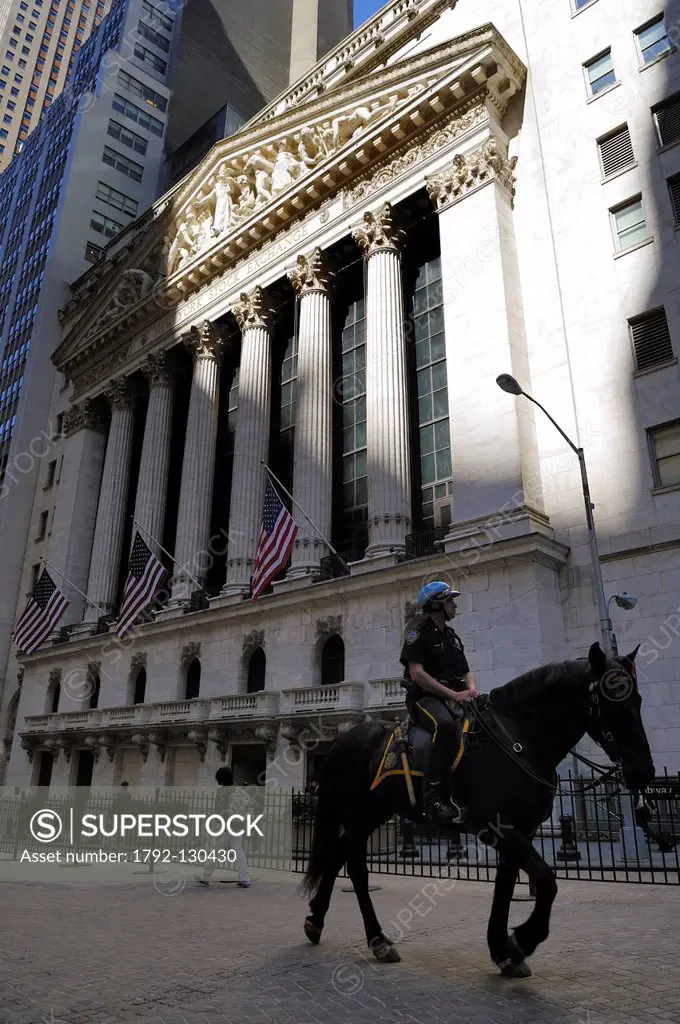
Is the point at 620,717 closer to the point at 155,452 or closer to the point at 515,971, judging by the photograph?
the point at 515,971

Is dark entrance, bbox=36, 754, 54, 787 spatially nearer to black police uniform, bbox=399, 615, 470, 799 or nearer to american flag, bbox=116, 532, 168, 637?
american flag, bbox=116, 532, 168, 637

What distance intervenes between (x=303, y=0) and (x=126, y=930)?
96.2 meters

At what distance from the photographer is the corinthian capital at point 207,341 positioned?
124ft

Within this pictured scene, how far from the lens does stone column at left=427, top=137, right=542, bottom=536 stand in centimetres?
2366

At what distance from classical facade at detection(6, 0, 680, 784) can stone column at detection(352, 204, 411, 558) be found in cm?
10

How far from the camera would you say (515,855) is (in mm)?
5926

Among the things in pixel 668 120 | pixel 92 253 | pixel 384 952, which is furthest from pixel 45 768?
pixel 92 253

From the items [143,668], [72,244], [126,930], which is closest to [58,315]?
[72,244]

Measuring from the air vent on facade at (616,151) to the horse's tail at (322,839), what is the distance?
25.0 metres

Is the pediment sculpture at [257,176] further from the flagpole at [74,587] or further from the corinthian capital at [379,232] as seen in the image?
the flagpole at [74,587]

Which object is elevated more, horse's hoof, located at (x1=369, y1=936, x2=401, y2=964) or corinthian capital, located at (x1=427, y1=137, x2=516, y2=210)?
corinthian capital, located at (x1=427, y1=137, x2=516, y2=210)

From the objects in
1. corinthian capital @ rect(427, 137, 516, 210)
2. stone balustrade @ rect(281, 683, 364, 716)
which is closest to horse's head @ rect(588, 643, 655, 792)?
stone balustrade @ rect(281, 683, 364, 716)

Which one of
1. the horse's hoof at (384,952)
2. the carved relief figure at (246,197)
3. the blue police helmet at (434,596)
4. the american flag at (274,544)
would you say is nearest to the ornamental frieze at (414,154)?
the carved relief figure at (246,197)

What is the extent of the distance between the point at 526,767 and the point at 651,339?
20157 mm
